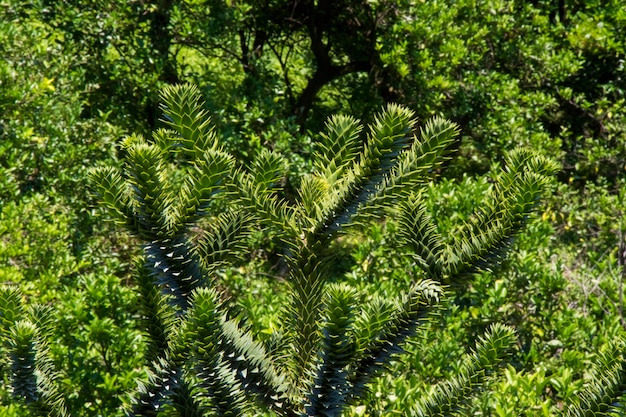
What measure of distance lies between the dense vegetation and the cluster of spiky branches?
0.05 ft

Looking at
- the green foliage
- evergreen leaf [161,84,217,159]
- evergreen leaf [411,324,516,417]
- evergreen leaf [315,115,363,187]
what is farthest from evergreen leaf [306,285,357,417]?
evergreen leaf [161,84,217,159]

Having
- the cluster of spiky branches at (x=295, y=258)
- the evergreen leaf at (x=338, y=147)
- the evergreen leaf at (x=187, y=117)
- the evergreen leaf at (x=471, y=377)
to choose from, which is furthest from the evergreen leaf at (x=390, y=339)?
the evergreen leaf at (x=187, y=117)

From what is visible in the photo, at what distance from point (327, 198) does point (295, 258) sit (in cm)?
28

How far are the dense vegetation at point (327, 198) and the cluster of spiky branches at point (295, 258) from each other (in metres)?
0.01

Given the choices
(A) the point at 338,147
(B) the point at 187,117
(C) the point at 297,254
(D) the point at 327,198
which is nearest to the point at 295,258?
(C) the point at 297,254

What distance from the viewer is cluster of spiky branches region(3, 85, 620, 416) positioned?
2375 mm

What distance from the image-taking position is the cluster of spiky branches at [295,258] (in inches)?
93.5

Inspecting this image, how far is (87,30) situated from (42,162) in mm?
1890

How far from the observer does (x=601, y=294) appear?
587 cm

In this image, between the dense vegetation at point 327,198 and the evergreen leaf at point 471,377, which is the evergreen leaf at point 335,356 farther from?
the evergreen leaf at point 471,377

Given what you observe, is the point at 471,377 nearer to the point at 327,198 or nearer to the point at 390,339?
the point at 390,339

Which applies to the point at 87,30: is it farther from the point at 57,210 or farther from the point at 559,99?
the point at 559,99

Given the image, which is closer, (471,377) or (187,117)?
(187,117)

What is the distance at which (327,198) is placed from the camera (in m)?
2.60
